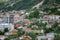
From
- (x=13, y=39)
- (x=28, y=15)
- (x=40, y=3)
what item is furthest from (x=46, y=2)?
(x=13, y=39)

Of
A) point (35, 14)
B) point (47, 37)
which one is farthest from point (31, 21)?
point (47, 37)

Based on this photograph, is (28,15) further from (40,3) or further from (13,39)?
(13,39)

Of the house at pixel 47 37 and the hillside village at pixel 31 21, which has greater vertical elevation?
the hillside village at pixel 31 21

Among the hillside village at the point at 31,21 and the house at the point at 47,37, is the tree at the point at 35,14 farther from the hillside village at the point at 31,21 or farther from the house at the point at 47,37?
the house at the point at 47,37

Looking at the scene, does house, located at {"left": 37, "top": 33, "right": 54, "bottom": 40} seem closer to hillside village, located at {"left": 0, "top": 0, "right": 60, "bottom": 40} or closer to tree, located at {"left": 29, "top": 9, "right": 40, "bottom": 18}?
hillside village, located at {"left": 0, "top": 0, "right": 60, "bottom": 40}

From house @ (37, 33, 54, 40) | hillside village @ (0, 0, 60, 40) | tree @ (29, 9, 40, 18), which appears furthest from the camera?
tree @ (29, 9, 40, 18)

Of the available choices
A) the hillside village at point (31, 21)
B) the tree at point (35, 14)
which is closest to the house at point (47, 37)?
the hillside village at point (31, 21)

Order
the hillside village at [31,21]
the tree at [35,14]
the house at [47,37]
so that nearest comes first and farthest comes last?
1. the house at [47,37]
2. the hillside village at [31,21]
3. the tree at [35,14]

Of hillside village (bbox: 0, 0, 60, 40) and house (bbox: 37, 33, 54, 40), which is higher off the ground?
hillside village (bbox: 0, 0, 60, 40)

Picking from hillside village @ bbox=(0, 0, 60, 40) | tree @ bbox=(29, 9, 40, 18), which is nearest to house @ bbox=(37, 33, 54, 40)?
hillside village @ bbox=(0, 0, 60, 40)

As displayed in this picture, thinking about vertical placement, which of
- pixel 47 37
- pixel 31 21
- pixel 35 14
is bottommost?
pixel 47 37

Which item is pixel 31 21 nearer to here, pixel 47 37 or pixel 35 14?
pixel 35 14
